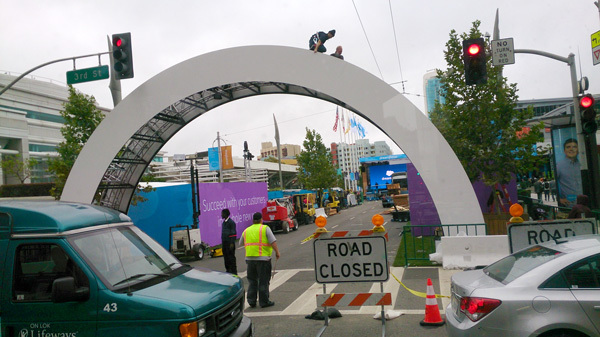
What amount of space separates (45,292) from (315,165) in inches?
1861

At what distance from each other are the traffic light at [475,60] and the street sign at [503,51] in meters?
1.80

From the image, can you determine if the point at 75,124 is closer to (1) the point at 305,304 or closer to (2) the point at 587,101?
(1) the point at 305,304

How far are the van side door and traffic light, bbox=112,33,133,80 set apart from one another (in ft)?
27.3

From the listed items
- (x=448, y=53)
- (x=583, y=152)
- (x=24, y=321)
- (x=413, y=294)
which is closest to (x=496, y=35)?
(x=448, y=53)

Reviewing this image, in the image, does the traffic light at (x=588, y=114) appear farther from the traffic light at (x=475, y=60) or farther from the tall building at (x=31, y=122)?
the tall building at (x=31, y=122)

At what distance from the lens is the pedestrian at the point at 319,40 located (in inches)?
525

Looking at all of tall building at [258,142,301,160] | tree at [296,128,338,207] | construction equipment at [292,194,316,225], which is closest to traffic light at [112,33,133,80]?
construction equipment at [292,194,316,225]

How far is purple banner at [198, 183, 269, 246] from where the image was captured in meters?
20.8

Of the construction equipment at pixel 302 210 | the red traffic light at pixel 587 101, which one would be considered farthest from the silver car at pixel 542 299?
the construction equipment at pixel 302 210

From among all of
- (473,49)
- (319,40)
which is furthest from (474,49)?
(319,40)

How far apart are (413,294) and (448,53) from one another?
38.0 feet

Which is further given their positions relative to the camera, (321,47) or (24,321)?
(321,47)

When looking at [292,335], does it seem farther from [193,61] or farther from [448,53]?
[448,53]

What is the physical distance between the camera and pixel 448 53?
17922mm
